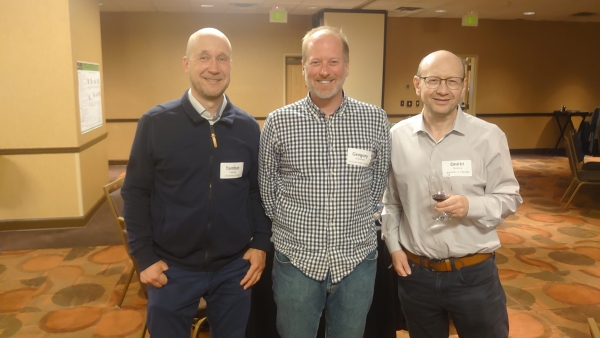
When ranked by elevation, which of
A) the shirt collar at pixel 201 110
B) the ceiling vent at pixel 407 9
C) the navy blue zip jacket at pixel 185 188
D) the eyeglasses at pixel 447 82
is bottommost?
the navy blue zip jacket at pixel 185 188

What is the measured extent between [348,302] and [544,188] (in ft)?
21.6

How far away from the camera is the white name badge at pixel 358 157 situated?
1704mm

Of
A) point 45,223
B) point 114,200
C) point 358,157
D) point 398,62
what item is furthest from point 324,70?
point 398,62

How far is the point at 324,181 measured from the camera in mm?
1684

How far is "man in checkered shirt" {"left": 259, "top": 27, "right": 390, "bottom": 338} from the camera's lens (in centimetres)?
168

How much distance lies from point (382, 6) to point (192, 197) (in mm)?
7186

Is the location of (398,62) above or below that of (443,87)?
above

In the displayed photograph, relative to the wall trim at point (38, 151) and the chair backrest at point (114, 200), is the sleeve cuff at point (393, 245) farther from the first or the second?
the wall trim at point (38, 151)

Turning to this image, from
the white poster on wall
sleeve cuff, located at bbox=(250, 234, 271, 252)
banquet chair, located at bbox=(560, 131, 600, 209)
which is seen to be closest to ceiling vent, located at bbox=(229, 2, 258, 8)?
the white poster on wall

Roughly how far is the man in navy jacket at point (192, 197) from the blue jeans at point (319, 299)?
0.20 m

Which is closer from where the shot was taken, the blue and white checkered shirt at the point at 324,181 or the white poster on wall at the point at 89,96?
the blue and white checkered shirt at the point at 324,181

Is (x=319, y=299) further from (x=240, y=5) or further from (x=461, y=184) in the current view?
(x=240, y=5)

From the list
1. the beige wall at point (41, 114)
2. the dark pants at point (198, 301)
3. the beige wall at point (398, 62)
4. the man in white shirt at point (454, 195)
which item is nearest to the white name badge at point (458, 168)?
the man in white shirt at point (454, 195)

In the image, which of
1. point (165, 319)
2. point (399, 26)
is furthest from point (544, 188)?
point (165, 319)
